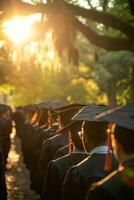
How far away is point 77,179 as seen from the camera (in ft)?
17.8

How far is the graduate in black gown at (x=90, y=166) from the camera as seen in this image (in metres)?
5.31

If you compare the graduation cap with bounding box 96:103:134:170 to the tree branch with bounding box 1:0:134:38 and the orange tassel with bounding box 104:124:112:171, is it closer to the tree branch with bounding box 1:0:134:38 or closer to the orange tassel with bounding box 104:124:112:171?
the orange tassel with bounding box 104:124:112:171

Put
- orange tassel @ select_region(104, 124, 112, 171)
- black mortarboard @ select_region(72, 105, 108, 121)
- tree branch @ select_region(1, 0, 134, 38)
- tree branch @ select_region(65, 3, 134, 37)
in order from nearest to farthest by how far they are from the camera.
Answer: orange tassel @ select_region(104, 124, 112, 171) < black mortarboard @ select_region(72, 105, 108, 121) < tree branch @ select_region(1, 0, 134, 38) < tree branch @ select_region(65, 3, 134, 37)

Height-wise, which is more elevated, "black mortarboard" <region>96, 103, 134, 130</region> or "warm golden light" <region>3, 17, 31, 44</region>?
"black mortarboard" <region>96, 103, 134, 130</region>

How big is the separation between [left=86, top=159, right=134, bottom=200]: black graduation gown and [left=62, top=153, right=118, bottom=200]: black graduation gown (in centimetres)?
91

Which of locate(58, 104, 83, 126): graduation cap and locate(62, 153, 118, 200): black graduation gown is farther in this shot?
locate(58, 104, 83, 126): graduation cap

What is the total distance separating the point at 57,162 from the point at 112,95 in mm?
49685

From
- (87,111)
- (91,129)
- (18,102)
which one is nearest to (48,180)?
(87,111)

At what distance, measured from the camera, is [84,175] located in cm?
533

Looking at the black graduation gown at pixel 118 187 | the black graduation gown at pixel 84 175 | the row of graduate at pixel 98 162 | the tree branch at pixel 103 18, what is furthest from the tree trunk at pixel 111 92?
the black graduation gown at pixel 118 187

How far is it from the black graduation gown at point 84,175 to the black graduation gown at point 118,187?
2.99ft

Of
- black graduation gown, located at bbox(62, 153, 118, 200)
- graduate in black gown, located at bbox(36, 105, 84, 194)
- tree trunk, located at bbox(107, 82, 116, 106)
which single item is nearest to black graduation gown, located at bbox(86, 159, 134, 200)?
black graduation gown, located at bbox(62, 153, 118, 200)

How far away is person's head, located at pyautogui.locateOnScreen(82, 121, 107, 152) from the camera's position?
5.58 meters

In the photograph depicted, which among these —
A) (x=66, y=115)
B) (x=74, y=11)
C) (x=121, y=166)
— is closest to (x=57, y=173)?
(x=121, y=166)
